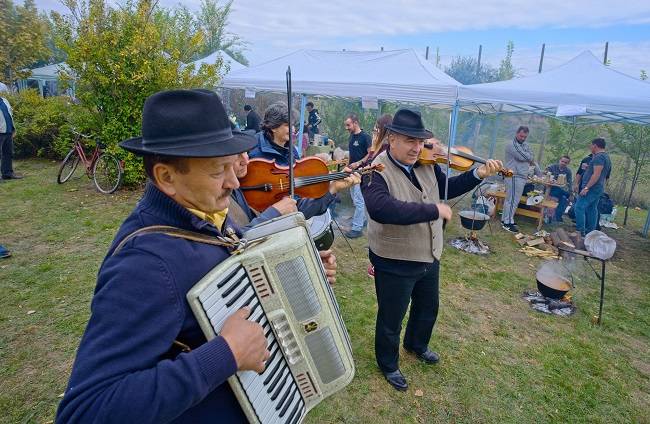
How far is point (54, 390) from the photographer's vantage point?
3158mm

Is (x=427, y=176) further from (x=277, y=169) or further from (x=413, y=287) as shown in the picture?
(x=277, y=169)

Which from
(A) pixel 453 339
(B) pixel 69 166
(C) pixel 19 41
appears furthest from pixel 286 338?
(C) pixel 19 41

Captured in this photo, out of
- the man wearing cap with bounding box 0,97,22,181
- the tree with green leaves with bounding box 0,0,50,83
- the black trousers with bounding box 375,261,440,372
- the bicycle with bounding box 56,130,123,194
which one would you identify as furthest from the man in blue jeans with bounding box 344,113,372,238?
the tree with green leaves with bounding box 0,0,50,83

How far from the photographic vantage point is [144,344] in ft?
3.36

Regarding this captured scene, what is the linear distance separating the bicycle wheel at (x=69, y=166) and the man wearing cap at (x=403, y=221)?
27.9 feet

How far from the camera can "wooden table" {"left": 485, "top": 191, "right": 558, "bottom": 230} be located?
8672 millimetres

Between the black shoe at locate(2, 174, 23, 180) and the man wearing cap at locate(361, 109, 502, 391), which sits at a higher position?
the man wearing cap at locate(361, 109, 502, 391)

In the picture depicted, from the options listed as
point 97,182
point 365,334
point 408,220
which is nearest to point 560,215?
point 365,334

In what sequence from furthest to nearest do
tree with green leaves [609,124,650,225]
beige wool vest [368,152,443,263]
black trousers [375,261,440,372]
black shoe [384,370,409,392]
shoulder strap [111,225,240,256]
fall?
tree with green leaves [609,124,650,225]
black shoe [384,370,409,392]
black trousers [375,261,440,372]
beige wool vest [368,152,443,263]
shoulder strap [111,225,240,256]

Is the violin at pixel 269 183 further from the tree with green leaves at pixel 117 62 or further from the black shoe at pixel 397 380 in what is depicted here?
the tree with green leaves at pixel 117 62

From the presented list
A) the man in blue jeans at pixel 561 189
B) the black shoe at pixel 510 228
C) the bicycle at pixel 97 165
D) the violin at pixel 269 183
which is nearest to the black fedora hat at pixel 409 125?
the violin at pixel 269 183

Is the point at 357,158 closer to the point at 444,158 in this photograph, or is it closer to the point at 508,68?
the point at 444,158

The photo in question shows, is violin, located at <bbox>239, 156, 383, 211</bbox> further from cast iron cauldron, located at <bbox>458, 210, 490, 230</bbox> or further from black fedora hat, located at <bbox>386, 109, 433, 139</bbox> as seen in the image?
cast iron cauldron, located at <bbox>458, 210, 490, 230</bbox>

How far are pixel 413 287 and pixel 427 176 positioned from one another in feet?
3.08
